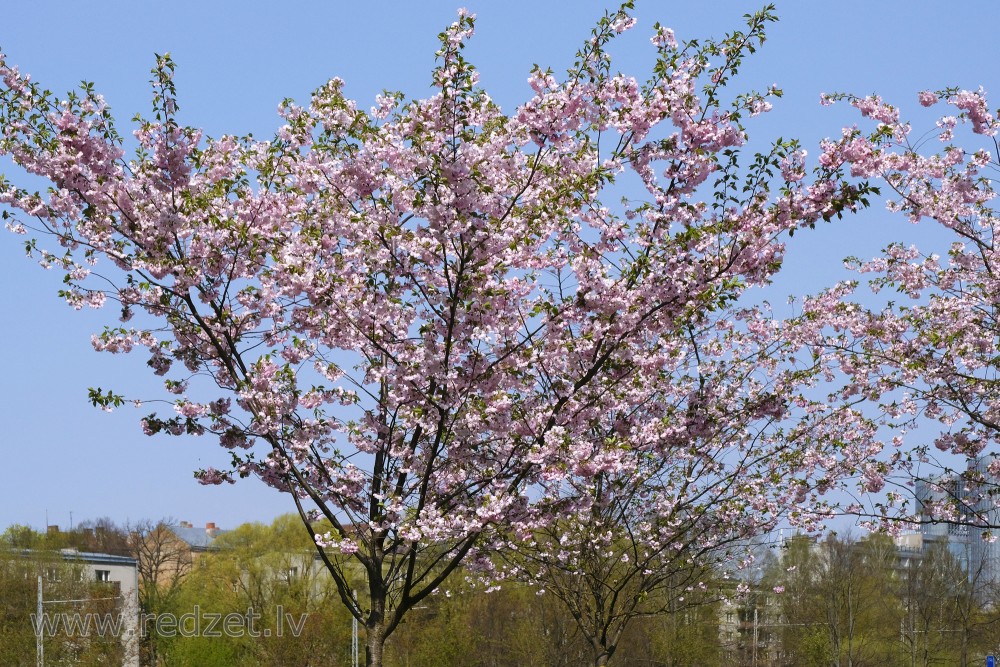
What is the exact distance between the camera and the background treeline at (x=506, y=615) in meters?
43.8

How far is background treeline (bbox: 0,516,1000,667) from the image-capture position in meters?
43.8

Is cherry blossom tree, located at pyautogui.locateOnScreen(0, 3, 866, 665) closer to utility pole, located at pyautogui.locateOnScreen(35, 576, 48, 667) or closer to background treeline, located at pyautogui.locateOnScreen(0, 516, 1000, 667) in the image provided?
background treeline, located at pyautogui.locateOnScreen(0, 516, 1000, 667)

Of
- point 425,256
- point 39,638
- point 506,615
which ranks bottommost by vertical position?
point 39,638

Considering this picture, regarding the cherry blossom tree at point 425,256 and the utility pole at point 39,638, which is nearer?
the cherry blossom tree at point 425,256

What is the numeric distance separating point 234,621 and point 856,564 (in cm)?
3192

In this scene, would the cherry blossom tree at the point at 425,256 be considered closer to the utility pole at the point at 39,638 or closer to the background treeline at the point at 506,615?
the background treeline at the point at 506,615

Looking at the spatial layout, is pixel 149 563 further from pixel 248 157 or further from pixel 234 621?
pixel 248 157

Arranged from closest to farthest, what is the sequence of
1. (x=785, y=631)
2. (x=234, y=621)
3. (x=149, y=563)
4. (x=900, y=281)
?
(x=900, y=281), (x=234, y=621), (x=785, y=631), (x=149, y=563)

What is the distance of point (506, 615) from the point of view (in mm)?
45250

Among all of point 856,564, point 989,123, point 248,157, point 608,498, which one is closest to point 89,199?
point 248,157

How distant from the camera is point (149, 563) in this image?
73688mm

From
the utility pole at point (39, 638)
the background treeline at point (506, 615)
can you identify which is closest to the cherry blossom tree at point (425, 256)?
the background treeline at point (506, 615)

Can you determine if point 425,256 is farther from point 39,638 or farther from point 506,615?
point 39,638

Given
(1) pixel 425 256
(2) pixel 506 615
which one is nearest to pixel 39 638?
(2) pixel 506 615
